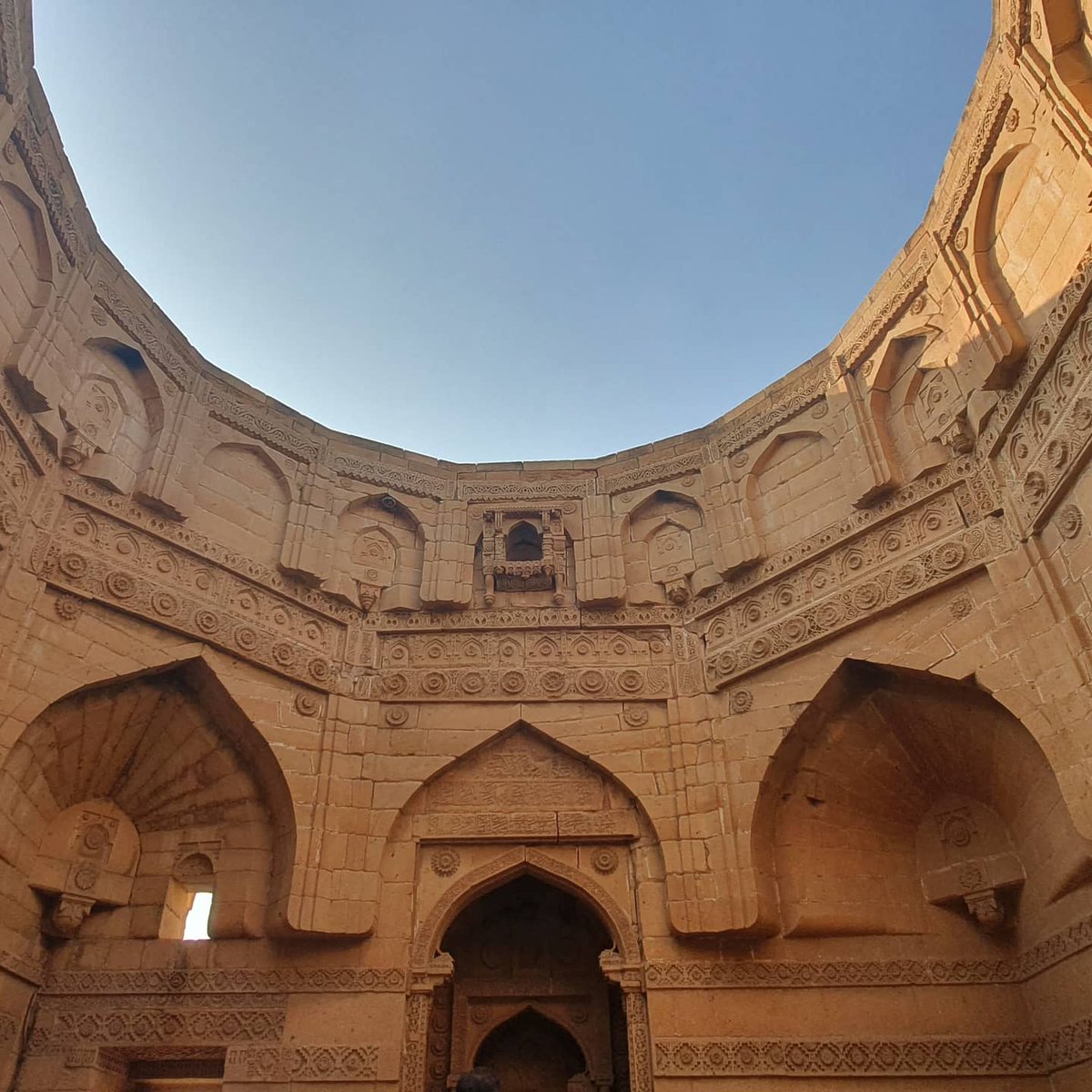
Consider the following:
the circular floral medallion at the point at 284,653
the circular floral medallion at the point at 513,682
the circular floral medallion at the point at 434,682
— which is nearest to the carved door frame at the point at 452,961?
the circular floral medallion at the point at 513,682

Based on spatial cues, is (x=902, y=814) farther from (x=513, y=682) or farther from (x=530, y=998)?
(x=530, y=998)

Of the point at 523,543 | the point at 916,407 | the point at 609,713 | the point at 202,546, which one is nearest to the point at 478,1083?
the point at 609,713

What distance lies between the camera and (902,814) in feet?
29.6

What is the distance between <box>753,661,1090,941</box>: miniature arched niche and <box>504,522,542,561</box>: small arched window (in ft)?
12.8

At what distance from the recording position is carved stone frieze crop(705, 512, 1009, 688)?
323 inches

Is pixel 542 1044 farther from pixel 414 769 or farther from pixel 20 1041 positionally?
pixel 20 1041

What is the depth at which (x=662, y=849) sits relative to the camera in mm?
8914

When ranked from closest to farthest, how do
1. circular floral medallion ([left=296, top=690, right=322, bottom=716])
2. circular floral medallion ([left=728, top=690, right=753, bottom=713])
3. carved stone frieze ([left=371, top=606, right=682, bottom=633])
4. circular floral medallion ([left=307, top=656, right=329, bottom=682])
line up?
1. circular floral medallion ([left=728, top=690, right=753, bottom=713])
2. circular floral medallion ([left=296, top=690, right=322, bottom=716])
3. circular floral medallion ([left=307, top=656, right=329, bottom=682])
4. carved stone frieze ([left=371, top=606, right=682, bottom=633])

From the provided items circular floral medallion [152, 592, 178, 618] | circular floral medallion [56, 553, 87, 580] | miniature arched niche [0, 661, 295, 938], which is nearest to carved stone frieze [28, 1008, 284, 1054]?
miniature arched niche [0, 661, 295, 938]

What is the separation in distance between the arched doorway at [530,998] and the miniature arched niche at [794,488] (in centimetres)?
468

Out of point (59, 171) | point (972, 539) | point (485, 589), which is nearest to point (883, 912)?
point (972, 539)

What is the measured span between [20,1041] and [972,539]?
9.33m

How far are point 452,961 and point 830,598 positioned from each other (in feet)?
16.5

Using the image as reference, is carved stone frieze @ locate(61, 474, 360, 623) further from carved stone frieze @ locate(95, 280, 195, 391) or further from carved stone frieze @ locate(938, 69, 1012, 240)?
carved stone frieze @ locate(938, 69, 1012, 240)
